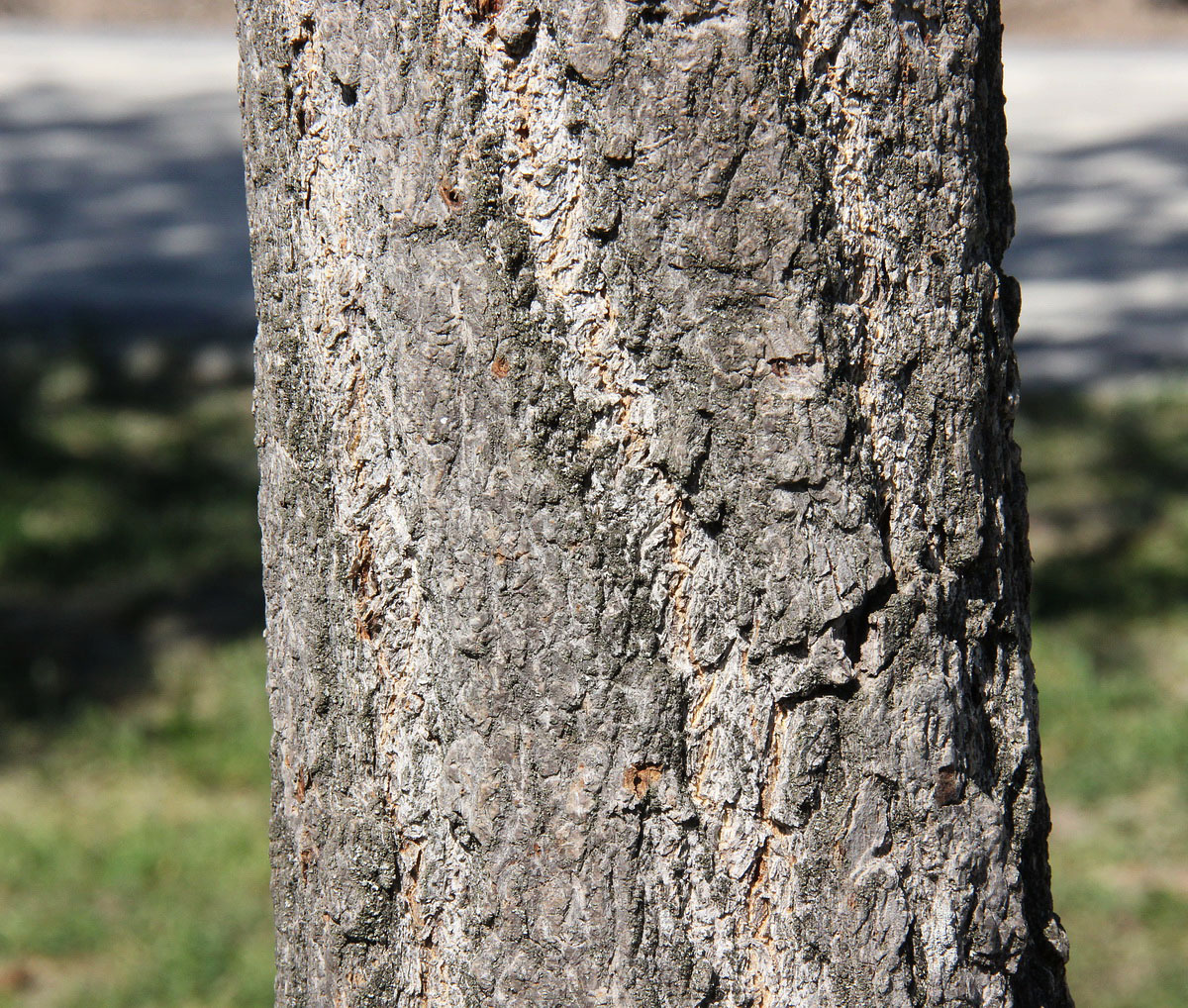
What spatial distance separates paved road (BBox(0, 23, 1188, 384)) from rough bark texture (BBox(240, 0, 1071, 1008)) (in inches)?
212

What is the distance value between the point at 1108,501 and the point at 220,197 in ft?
22.2

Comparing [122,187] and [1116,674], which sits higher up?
[122,187]

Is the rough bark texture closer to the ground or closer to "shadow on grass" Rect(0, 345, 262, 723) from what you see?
"shadow on grass" Rect(0, 345, 262, 723)

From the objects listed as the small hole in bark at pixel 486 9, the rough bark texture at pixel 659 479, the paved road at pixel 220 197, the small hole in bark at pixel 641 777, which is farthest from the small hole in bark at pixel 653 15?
the paved road at pixel 220 197

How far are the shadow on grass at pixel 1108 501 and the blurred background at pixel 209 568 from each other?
13 mm

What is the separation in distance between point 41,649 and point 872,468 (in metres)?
3.85

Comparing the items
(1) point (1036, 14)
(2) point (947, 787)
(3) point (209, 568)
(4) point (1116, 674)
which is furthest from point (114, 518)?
(1) point (1036, 14)

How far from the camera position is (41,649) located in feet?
14.7

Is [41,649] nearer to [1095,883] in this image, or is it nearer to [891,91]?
[1095,883]

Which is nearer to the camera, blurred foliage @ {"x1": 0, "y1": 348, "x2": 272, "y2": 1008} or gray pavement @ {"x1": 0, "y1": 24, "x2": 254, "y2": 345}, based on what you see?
blurred foliage @ {"x1": 0, "y1": 348, "x2": 272, "y2": 1008}

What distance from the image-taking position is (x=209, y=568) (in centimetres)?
498

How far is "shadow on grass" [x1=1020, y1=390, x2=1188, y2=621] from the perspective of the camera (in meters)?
4.62

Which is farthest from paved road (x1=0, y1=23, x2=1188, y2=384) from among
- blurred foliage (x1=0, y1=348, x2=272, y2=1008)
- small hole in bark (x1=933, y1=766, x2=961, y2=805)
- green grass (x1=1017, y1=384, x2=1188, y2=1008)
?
small hole in bark (x1=933, y1=766, x2=961, y2=805)

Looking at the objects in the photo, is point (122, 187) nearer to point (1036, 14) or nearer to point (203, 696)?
point (203, 696)
